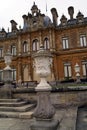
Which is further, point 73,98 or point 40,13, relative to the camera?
point 40,13

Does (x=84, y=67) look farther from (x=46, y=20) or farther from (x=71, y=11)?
(x=46, y=20)

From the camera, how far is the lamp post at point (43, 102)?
4.75 meters

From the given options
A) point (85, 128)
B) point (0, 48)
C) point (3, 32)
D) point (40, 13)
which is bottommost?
point (85, 128)

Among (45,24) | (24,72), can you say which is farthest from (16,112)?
(45,24)

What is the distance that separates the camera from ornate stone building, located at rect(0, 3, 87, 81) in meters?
28.6

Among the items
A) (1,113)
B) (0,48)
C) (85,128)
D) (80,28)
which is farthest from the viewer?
(0,48)

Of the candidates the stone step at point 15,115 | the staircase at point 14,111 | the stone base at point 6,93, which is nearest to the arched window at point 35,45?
the stone base at point 6,93

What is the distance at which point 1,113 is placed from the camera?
22.7 feet

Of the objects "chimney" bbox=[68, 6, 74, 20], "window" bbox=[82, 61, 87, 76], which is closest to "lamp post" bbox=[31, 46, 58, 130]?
"window" bbox=[82, 61, 87, 76]

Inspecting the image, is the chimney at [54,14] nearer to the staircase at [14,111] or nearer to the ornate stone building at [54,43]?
the ornate stone building at [54,43]

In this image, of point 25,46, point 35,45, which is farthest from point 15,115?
point 25,46

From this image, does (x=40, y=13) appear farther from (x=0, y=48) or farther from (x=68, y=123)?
(x=68, y=123)

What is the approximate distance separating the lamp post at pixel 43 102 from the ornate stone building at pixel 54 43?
22065 mm

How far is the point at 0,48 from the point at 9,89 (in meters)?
26.3
